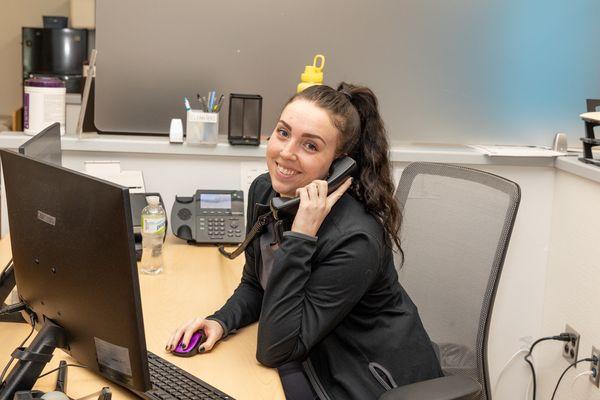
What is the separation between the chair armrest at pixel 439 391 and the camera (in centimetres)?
125

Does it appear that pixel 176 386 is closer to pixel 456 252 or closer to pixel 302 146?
pixel 302 146

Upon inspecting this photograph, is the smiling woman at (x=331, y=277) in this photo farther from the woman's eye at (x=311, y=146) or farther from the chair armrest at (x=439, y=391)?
the chair armrest at (x=439, y=391)

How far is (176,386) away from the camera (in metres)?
1.20

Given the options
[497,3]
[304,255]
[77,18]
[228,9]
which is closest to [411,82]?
[497,3]

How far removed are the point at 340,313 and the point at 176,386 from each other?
353 mm

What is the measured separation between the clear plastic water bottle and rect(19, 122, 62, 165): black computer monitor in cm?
32

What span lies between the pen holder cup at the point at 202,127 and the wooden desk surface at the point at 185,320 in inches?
12.3

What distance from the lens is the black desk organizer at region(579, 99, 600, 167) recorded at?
204 centimetres

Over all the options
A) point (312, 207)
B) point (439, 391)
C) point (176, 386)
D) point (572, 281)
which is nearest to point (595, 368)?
point (572, 281)

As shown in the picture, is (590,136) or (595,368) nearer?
(595,368)

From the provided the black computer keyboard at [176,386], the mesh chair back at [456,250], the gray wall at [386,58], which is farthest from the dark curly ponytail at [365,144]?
the gray wall at [386,58]

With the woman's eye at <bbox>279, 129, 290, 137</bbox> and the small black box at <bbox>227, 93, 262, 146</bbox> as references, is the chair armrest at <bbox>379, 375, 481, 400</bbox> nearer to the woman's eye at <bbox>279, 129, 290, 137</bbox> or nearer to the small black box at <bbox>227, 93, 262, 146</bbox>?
the woman's eye at <bbox>279, 129, 290, 137</bbox>

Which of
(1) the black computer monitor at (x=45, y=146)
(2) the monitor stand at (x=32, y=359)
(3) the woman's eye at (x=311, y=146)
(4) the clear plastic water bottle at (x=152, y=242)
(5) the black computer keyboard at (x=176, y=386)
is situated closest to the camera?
(2) the monitor stand at (x=32, y=359)

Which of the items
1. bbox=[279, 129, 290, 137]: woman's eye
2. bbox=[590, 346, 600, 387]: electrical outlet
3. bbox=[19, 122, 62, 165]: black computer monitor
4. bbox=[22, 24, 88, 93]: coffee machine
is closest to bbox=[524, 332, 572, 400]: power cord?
bbox=[590, 346, 600, 387]: electrical outlet
